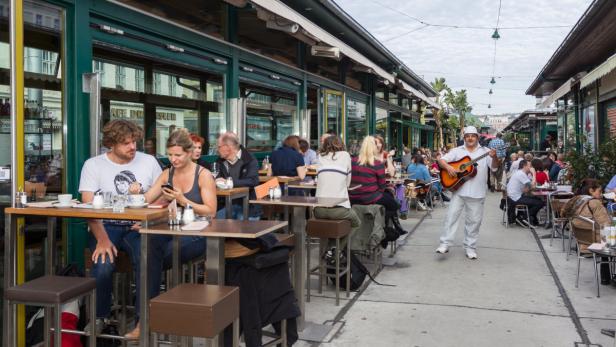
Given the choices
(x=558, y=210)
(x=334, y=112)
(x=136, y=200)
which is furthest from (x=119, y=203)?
(x=334, y=112)

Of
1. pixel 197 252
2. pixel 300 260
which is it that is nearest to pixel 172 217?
pixel 197 252

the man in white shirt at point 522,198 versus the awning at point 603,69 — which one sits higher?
the awning at point 603,69

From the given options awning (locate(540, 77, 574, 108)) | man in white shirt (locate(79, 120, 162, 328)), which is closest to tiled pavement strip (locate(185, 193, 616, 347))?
man in white shirt (locate(79, 120, 162, 328))

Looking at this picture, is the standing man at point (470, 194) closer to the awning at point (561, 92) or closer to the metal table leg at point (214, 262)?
the metal table leg at point (214, 262)

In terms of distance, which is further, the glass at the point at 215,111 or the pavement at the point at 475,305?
the glass at the point at 215,111

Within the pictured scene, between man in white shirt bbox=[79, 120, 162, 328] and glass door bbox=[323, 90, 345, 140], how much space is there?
732 centimetres

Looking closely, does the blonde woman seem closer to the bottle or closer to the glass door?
the bottle

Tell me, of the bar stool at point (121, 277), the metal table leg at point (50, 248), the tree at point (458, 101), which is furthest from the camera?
the tree at point (458, 101)

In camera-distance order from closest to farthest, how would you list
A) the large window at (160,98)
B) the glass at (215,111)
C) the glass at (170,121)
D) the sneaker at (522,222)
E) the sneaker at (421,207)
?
the large window at (160,98), the glass at (170,121), the glass at (215,111), the sneaker at (522,222), the sneaker at (421,207)

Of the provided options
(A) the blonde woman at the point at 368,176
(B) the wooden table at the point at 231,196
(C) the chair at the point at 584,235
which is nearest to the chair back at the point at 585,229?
(C) the chair at the point at 584,235

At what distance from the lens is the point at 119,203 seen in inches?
147

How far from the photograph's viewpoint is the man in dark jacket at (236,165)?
6035 millimetres

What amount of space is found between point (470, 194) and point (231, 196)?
3.49m

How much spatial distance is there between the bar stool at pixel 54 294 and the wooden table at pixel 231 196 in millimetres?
1710
